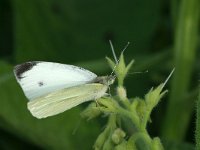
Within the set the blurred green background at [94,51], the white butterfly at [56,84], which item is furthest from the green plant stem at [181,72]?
the white butterfly at [56,84]

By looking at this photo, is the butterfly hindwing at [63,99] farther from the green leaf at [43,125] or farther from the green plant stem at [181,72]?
the green plant stem at [181,72]

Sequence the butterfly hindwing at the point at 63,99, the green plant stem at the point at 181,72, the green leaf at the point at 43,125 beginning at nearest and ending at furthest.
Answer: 1. the butterfly hindwing at the point at 63,99
2. the green leaf at the point at 43,125
3. the green plant stem at the point at 181,72

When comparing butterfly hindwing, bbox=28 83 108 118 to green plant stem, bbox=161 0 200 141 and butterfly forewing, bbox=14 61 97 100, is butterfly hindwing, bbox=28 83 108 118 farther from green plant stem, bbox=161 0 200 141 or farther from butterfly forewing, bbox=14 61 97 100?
green plant stem, bbox=161 0 200 141

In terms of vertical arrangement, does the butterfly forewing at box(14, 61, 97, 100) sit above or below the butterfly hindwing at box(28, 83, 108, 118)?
above

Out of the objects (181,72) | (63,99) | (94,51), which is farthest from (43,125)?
(94,51)

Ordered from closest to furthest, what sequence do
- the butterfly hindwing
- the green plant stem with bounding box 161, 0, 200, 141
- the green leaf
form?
the butterfly hindwing → the green leaf → the green plant stem with bounding box 161, 0, 200, 141

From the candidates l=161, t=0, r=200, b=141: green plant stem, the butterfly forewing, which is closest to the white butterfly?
the butterfly forewing

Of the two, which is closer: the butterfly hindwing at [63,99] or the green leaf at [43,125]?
the butterfly hindwing at [63,99]
